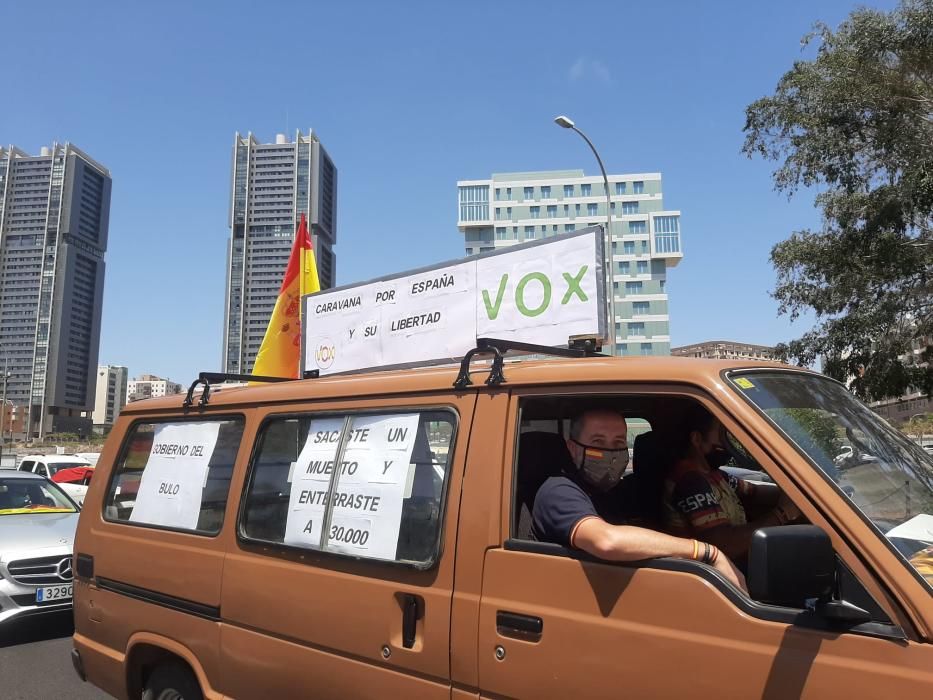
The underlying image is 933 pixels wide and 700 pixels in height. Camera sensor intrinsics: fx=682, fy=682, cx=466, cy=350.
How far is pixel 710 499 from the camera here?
2586 millimetres

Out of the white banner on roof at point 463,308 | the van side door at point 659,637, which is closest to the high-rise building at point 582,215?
the white banner on roof at point 463,308

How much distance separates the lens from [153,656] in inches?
134

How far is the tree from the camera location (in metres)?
13.2

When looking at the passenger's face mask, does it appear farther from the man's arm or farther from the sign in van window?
the sign in van window

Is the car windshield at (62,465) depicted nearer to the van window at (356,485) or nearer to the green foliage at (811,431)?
the van window at (356,485)

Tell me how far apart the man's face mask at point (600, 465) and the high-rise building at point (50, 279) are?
14060cm

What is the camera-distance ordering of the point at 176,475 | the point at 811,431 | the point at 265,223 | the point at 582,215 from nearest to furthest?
1. the point at 811,431
2. the point at 176,475
3. the point at 265,223
4. the point at 582,215

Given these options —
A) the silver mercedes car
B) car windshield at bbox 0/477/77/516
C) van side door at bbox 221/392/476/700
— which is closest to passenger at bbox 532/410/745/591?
van side door at bbox 221/392/476/700

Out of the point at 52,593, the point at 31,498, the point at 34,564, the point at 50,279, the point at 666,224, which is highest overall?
the point at 666,224

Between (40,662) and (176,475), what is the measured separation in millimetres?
3617

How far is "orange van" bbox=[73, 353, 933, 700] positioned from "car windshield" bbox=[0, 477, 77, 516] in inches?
183

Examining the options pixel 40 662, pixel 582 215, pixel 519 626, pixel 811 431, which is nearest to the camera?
pixel 811 431

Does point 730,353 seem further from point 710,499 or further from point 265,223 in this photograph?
point 265,223

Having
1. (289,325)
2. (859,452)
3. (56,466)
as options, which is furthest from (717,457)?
(56,466)
